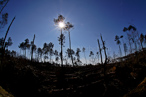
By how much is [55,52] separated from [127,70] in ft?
151

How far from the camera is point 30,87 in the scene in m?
7.48

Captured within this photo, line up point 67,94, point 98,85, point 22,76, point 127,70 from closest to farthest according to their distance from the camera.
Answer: point 67,94, point 22,76, point 98,85, point 127,70

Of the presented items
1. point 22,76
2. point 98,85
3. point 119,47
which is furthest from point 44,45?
point 119,47

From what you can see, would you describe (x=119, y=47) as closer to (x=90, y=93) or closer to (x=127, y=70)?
(x=127, y=70)

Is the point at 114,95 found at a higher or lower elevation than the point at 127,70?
lower

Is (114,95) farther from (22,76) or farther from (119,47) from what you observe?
(119,47)

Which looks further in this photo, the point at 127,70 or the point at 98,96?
the point at 127,70

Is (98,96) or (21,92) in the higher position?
(21,92)

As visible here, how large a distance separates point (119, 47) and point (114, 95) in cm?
4748

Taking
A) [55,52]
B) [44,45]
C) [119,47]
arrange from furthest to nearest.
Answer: [55,52] → [119,47] → [44,45]

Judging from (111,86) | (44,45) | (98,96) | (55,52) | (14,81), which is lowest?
(98,96)

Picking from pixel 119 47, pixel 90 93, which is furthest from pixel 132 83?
pixel 119 47

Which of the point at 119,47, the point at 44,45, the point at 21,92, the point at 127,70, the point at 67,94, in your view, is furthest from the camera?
the point at 119,47

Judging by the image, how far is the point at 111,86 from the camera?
26.2ft
